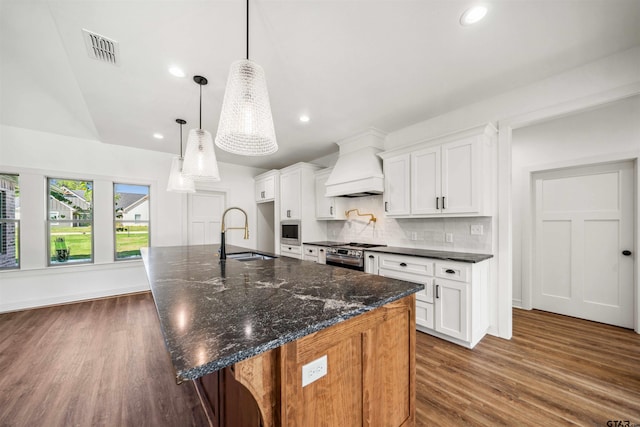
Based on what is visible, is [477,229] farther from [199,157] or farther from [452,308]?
[199,157]

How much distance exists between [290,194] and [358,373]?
3.92 metres

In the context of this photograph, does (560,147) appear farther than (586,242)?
Yes

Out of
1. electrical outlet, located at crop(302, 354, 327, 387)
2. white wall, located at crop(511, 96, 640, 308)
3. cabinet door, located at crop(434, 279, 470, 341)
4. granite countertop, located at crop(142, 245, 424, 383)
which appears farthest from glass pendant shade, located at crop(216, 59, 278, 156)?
white wall, located at crop(511, 96, 640, 308)

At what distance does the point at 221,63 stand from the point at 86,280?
14.4 ft

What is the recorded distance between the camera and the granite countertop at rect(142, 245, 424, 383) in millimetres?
667

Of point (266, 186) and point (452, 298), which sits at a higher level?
point (266, 186)

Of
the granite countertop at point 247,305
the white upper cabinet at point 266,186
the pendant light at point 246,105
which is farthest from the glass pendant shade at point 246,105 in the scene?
the white upper cabinet at point 266,186

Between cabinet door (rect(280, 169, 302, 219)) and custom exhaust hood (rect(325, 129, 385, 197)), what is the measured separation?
0.85 m

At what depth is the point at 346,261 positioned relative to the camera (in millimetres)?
3475

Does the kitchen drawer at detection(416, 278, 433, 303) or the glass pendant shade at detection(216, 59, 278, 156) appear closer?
the glass pendant shade at detection(216, 59, 278, 156)

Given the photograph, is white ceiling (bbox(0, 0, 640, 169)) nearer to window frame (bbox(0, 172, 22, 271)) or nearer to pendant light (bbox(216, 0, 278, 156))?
pendant light (bbox(216, 0, 278, 156))

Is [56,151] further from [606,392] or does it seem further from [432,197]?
[606,392]

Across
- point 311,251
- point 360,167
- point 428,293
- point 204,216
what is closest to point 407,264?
point 428,293

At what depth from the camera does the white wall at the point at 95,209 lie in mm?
3604
